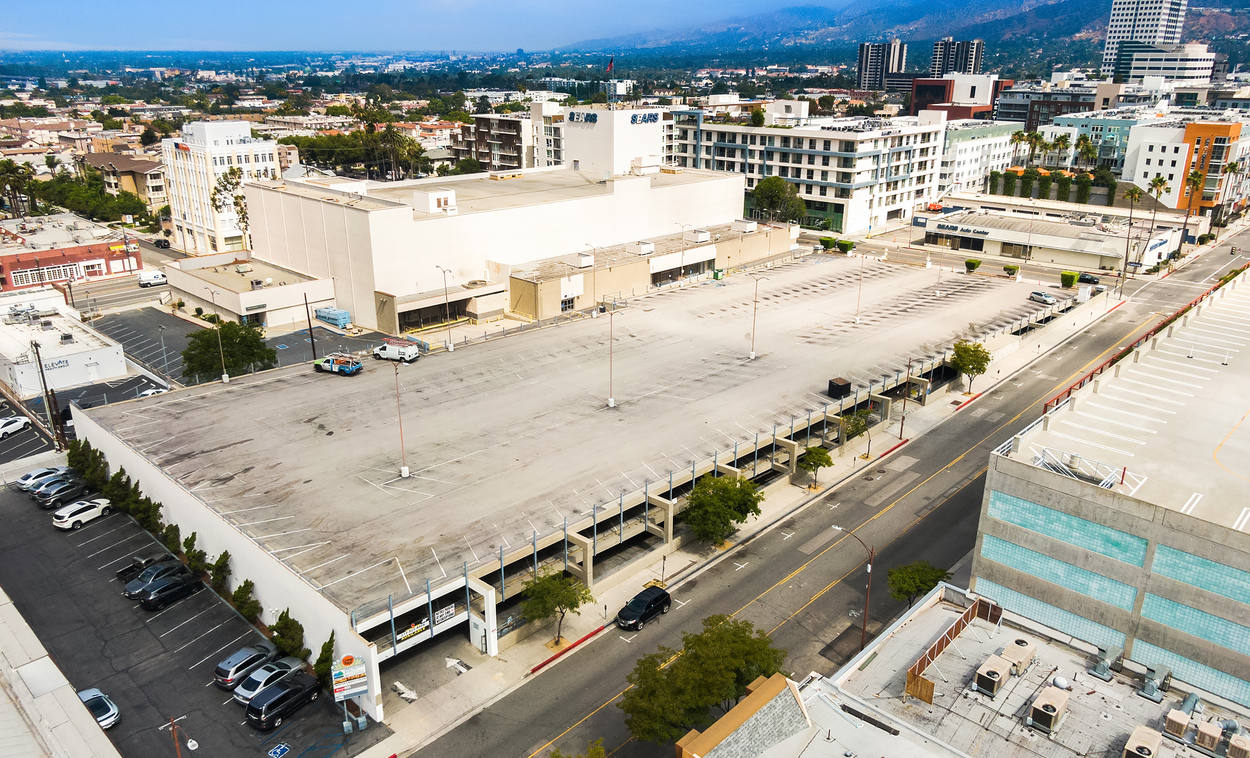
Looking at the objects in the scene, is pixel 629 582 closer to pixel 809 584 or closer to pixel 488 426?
pixel 809 584

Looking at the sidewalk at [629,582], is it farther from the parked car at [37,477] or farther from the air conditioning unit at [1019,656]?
the parked car at [37,477]

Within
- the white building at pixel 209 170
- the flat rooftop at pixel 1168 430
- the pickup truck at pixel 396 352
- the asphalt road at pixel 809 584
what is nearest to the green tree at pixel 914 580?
the asphalt road at pixel 809 584

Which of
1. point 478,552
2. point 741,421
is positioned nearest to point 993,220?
point 741,421

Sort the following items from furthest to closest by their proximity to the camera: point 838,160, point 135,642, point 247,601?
point 838,160 → point 247,601 → point 135,642

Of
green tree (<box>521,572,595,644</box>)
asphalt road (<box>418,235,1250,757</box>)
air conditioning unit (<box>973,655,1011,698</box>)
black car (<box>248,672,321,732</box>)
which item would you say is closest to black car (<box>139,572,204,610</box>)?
black car (<box>248,672,321,732</box>)

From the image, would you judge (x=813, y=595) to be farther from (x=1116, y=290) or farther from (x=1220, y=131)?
(x=1220, y=131)

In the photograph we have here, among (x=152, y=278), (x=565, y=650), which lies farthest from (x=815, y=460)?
(x=152, y=278)
